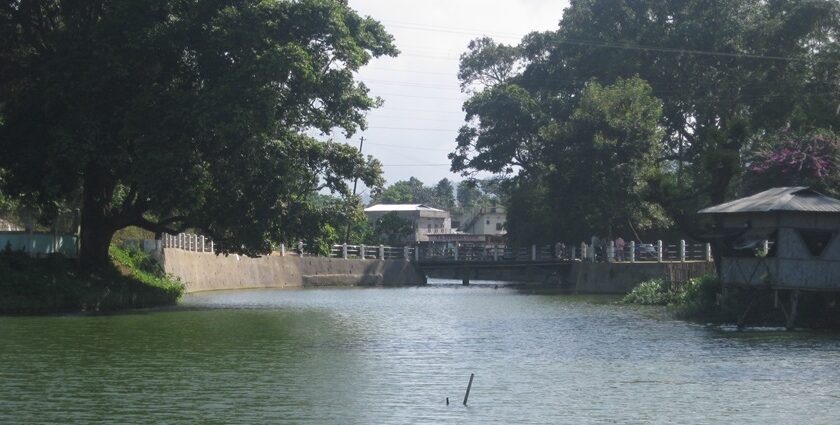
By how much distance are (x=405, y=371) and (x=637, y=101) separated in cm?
4379

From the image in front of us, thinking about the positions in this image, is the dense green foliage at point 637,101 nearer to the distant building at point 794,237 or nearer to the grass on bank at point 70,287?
the distant building at point 794,237

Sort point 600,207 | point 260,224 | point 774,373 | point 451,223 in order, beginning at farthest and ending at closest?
1. point 451,223
2. point 600,207
3. point 260,224
4. point 774,373

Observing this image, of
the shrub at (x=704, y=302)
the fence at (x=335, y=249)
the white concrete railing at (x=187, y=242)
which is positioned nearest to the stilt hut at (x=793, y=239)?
the shrub at (x=704, y=302)

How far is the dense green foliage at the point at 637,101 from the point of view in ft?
206

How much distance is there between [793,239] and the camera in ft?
107

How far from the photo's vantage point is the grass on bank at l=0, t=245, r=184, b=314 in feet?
125

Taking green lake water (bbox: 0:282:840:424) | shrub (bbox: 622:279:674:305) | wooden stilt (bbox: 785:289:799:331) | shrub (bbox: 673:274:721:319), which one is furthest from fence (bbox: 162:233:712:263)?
wooden stilt (bbox: 785:289:799:331)

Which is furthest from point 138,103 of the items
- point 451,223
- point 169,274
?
point 451,223

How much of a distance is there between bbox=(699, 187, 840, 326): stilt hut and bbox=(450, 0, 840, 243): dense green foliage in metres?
17.1

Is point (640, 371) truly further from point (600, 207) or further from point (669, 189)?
point (600, 207)

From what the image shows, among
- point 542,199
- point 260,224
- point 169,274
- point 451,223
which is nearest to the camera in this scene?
point 260,224

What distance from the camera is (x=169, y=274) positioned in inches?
1998

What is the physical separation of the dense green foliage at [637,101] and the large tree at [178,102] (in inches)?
817

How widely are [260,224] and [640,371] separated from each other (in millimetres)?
19976
